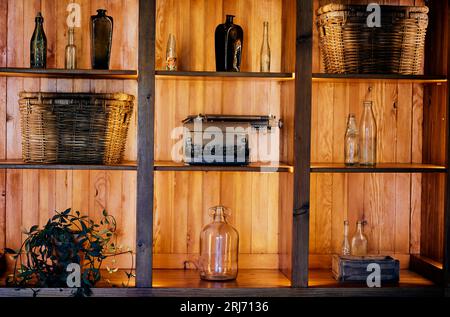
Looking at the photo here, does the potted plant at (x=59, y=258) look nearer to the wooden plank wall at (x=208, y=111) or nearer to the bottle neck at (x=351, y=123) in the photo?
the wooden plank wall at (x=208, y=111)

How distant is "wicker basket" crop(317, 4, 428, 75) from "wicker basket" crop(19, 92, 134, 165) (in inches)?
38.2

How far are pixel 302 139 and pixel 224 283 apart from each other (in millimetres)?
732

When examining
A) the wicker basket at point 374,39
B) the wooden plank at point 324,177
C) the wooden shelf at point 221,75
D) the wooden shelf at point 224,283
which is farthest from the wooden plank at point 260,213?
the wicker basket at point 374,39

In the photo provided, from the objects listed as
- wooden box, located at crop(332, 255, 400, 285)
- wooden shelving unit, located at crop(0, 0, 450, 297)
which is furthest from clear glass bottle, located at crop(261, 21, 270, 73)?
wooden box, located at crop(332, 255, 400, 285)

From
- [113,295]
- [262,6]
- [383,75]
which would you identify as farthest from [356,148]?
[113,295]

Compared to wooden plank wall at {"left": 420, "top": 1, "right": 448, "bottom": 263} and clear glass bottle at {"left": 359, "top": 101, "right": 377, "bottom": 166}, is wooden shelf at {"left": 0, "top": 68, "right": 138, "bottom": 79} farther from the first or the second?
wooden plank wall at {"left": 420, "top": 1, "right": 448, "bottom": 263}

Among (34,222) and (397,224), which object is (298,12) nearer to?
(397,224)

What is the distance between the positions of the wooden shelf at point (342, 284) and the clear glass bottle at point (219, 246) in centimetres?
38

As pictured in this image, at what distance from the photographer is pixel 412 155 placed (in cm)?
329

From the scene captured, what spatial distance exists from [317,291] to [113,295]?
34.6 inches

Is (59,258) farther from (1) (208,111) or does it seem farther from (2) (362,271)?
(2) (362,271)

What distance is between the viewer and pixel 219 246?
3051 mm

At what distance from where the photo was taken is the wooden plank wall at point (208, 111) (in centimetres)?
318

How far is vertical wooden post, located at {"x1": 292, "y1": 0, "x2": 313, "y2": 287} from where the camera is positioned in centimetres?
279
